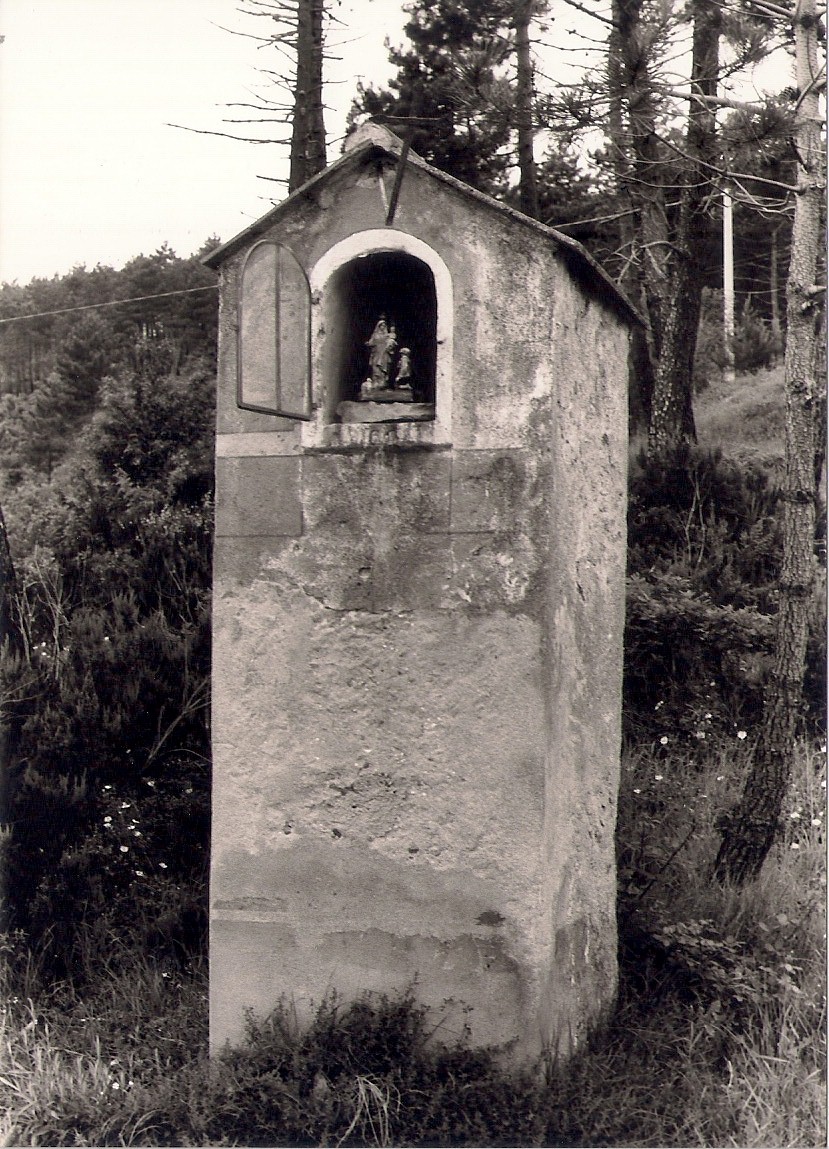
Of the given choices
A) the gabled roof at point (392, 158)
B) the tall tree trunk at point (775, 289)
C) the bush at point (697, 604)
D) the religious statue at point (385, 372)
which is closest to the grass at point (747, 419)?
the bush at point (697, 604)

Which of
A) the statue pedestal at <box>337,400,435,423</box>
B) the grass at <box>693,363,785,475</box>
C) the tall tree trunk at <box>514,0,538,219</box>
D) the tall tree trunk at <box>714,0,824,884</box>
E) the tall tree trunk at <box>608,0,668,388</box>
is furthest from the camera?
the grass at <box>693,363,785,475</box>

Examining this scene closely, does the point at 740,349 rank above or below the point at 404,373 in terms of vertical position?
above

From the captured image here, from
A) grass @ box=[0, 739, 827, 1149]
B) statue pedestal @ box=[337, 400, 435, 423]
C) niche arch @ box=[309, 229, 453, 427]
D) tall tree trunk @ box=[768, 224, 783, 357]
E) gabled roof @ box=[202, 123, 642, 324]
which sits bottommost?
grass @ box=[0, 739, 827, 1149]

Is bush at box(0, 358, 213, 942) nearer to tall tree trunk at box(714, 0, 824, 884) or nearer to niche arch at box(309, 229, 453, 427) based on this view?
tall tree trunk at box(714, 0, 824, 884)

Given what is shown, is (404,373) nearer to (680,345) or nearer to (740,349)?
(680,345)

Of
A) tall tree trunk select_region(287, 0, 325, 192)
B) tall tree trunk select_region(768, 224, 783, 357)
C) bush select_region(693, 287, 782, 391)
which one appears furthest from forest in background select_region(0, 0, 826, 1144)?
tall tree trunk select_region(768, 224, 783, 357)

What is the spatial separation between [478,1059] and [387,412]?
2311mm

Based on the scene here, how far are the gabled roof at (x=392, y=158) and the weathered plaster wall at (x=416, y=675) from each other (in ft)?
0.16

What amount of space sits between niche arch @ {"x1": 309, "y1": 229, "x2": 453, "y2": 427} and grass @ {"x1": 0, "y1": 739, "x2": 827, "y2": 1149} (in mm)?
2245

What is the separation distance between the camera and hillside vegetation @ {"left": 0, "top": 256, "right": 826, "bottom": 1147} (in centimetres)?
434

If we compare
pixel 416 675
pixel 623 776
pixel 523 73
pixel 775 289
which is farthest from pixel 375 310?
pixel 775 289

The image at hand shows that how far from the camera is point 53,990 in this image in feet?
19.9

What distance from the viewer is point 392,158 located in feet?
14.8

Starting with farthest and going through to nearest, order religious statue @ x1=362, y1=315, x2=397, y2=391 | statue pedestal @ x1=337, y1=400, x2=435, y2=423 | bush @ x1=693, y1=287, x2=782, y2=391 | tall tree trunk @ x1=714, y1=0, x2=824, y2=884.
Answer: bush @ x1=693, y1=287, x2=782, y2=391, tall tree trunk @ x1=714, y1=0, x2=824, y2=884, religious statue @ x1=362, y1=315, x2=397, y2=391, statue pedestal @ x1=337, y1=400, x2=435, y2=423
